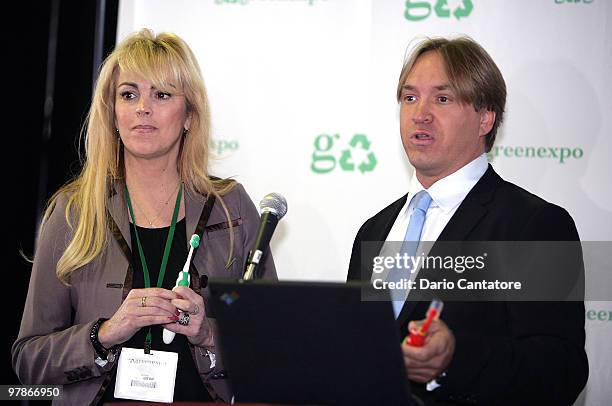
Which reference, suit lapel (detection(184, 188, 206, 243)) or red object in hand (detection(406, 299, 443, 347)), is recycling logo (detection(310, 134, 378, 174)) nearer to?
suit lapel (detection(184, 188, 206, 243))

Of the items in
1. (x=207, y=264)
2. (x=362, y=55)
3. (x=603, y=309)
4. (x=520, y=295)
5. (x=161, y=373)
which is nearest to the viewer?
(x=520, y=295)

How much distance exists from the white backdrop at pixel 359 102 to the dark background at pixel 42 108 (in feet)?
1.19

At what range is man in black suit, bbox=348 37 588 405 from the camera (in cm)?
217

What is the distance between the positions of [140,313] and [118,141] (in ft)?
2.81

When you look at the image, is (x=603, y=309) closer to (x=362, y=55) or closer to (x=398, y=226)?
(x=398, y=226)

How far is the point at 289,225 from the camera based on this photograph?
3750 mm

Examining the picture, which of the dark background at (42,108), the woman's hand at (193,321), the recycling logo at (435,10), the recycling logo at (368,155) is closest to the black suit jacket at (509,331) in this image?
the woman's hand at (193,321)

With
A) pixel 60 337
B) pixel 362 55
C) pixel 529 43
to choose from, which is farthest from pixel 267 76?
pixel 60 337

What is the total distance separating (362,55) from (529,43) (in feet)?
2.46

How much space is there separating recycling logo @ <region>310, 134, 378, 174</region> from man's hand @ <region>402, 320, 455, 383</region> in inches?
66.8

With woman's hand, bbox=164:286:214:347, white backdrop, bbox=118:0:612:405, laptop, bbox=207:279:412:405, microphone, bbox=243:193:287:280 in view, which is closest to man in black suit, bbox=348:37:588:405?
laptop, bbox=207:279:412:405

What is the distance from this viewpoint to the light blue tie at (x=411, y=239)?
2.58 metres

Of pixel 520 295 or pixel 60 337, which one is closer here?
pixel 520 295

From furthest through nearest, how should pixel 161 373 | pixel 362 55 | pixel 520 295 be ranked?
1. pixel 362 55
2. pixel 161 373
3. pixel 520 295
